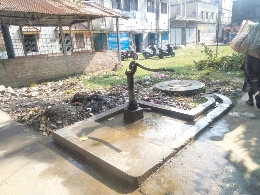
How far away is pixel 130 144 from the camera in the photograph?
266 centimetres

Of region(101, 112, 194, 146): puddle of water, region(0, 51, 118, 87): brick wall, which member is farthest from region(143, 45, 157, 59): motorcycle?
region(101, 112, 194, 146): puddle of water

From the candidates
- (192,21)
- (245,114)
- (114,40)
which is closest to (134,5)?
(114,40)

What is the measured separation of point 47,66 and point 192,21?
27.3 metres

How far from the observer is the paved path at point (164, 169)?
2.01 metres

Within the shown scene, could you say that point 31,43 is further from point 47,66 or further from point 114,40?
point 114,40

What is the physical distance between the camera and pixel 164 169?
7.47 feet

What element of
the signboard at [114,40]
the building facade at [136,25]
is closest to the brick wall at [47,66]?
the building facade at [136,25]

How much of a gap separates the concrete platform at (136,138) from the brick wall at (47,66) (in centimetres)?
581

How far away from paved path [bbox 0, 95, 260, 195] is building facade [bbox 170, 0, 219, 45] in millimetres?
26740

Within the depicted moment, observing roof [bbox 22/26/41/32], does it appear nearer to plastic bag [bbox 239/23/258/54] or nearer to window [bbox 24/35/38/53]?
window [bbox 24/35/38/53]

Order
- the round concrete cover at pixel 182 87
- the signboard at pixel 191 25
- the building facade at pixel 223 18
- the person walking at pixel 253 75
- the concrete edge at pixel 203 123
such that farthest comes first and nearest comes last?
the building facade at pixel 223 18 → the signboard at pixel 191 25 → the round concrete cover at pixel 182 87 → the person walking at pixel 253 75 → the concrete edge at pixel 203 123

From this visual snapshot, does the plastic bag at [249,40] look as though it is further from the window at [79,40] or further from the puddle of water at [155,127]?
the window at [79,40]

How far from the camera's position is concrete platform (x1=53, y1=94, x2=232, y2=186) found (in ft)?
7.22

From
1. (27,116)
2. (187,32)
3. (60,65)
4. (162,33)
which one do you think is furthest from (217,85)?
(187,32)
